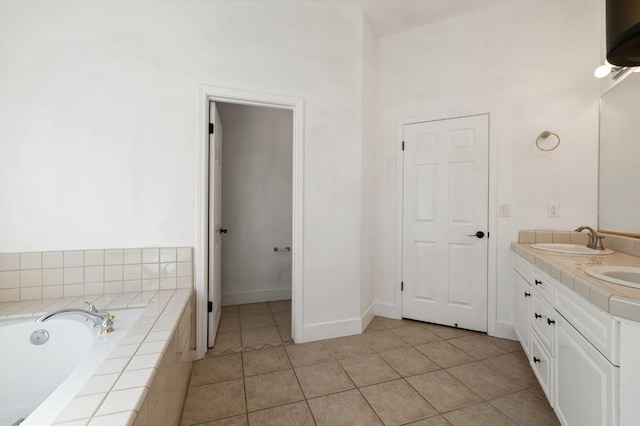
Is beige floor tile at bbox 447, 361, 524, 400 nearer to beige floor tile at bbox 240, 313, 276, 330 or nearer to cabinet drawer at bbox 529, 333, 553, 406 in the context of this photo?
cabinet drawer at bbox 529, 333, 553, 406

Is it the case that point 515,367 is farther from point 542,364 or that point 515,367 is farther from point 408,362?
point 408,362

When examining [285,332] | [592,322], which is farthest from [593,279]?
[285,332]

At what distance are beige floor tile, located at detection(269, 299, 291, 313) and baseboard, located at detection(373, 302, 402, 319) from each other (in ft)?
3.24

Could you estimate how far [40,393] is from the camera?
1261 millimetres

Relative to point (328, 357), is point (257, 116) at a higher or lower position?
higher

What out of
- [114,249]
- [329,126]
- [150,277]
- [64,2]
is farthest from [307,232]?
[64,2]

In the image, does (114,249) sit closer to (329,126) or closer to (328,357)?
(328,357)

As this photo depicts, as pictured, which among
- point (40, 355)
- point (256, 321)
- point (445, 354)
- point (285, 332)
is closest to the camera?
point (40, 355)

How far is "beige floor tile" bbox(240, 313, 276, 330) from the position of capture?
257cm

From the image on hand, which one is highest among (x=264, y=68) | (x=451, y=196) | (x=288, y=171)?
(x=264, y=68)

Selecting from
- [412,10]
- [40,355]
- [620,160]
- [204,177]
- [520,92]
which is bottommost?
[40,355]

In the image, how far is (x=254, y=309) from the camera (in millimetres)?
3018

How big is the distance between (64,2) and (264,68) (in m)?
1.32

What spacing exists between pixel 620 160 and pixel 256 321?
3.28m
